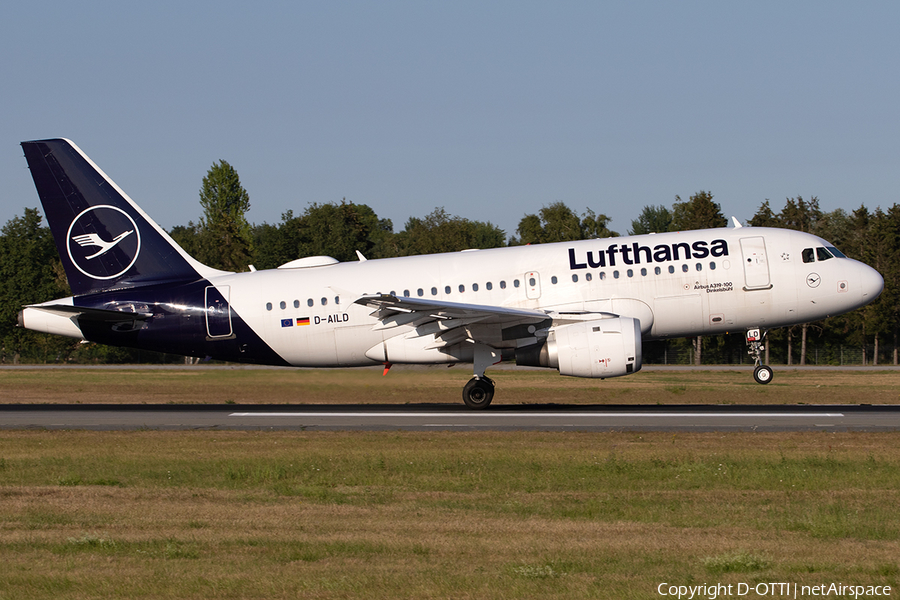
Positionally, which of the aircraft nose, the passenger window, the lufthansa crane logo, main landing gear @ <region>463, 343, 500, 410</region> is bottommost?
main landing gear @ <region>463, 343, 500, 410</region>

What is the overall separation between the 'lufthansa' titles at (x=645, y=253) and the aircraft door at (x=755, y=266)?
629 millimetres

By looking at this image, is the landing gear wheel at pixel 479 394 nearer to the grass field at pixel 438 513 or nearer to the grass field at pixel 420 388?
the grass field at pixel 420 388

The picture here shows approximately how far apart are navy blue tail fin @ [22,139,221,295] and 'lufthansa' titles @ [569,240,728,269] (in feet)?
39.4

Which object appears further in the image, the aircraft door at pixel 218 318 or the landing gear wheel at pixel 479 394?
the aircraft door at pixel 218 318

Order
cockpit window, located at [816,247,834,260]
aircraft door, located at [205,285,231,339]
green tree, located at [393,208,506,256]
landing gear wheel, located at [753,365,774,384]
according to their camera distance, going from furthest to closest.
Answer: green tree, located at [393,208,506,256]
aircraft door, located at [205,285,231,339]
cockpit window, located at [816,247,834,260]
landing gear wheel, located at [753,365,774,384]

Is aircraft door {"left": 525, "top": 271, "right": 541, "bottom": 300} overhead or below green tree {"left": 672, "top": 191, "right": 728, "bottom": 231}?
below

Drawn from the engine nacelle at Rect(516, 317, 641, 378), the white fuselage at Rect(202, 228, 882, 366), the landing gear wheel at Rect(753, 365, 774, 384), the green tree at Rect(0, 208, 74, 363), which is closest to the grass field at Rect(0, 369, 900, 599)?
the engine nacelle at Rect(516, 317, 641, 378)

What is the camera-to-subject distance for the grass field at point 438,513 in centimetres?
893

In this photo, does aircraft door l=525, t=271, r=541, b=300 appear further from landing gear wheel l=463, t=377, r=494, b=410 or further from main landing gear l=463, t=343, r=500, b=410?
landing gear wheel l=463, t=377, r=494, b=410

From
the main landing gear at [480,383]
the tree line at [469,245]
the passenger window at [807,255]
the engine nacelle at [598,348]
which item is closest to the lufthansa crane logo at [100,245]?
the main landing gear at [480,383]

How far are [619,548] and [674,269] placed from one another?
17.5 m

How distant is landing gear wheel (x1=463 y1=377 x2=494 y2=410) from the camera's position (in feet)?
89.7

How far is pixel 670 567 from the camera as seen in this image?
9281 millimetres

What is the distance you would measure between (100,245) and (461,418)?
42.1 ft
